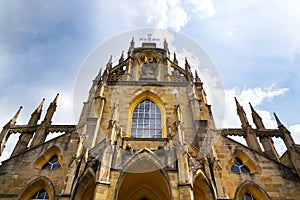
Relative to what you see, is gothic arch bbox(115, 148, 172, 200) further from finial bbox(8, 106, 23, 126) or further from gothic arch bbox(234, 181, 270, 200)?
finial bbox(8, 106, 23, 126)

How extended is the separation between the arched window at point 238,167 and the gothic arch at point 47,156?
1021 cm

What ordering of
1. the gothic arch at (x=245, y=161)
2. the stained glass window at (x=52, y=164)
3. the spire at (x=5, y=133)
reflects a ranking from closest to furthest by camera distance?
1. the gothic arch at (x=245, y=161)
2. the stained glass window at (x=52, y=164)
3. the spire at (x=5, y=133)

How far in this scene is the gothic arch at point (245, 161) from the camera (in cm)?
1280

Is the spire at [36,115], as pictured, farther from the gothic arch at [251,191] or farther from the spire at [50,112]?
the gothic arch at [251,191]

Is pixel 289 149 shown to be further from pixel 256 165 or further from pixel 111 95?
pixel 111 95

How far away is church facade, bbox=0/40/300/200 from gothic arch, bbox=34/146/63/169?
2.2 inches

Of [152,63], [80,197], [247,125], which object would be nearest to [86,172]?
[80,197]

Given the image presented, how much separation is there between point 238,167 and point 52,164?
11101mm

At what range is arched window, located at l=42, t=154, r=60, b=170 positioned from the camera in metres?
13.1

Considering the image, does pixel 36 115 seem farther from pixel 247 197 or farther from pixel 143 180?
pixel 247 197

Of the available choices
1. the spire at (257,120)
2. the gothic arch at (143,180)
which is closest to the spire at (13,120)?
the gothic arch at (143,180)

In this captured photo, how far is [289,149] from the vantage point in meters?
13.6

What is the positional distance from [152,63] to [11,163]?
48.8 ft

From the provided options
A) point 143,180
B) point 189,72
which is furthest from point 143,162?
point 189,72
